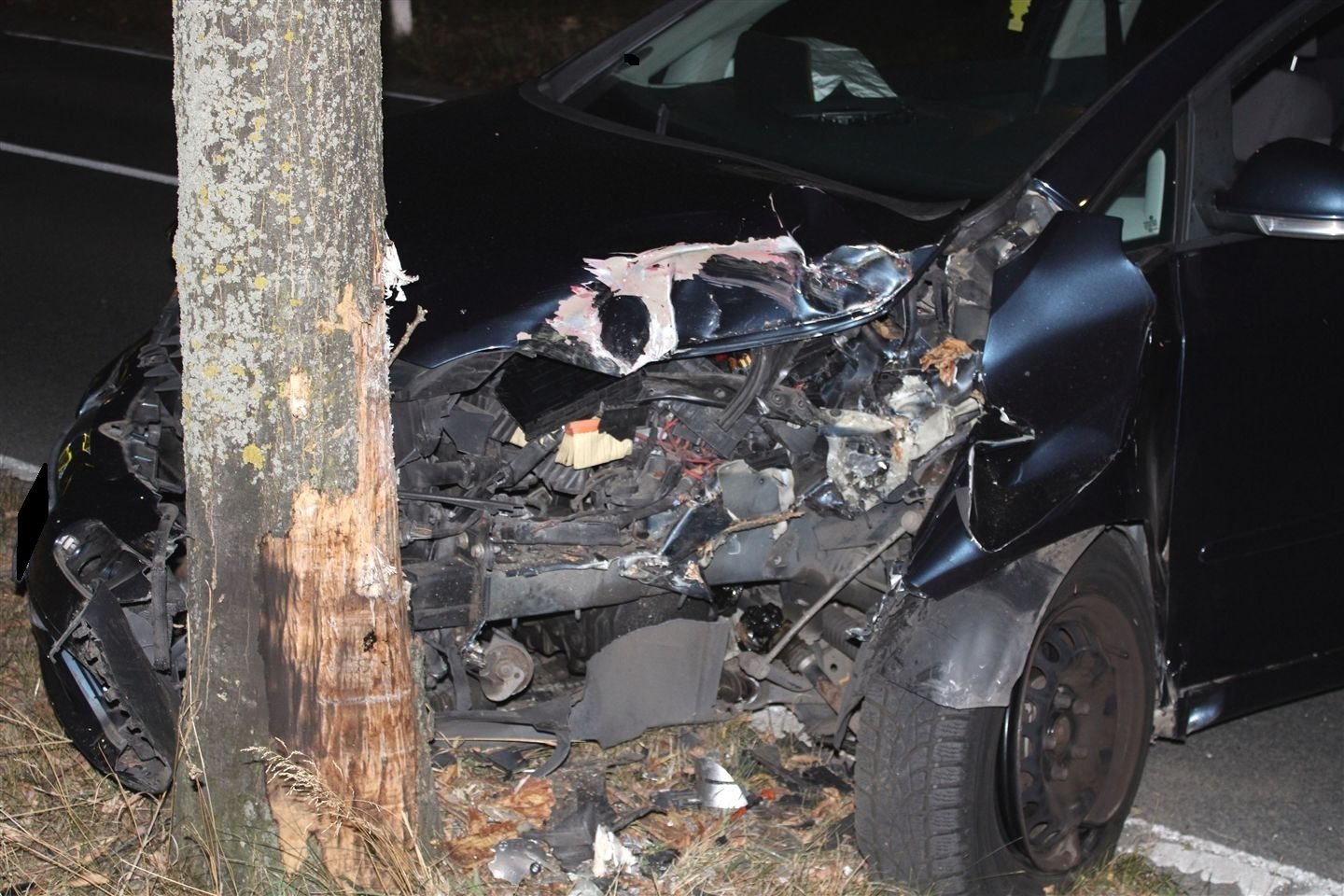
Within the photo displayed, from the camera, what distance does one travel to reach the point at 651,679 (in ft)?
10.7

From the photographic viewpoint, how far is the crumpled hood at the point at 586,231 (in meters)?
3.02

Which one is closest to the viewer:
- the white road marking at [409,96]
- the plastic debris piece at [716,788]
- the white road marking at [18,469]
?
the plastic debris piece at [716,788]

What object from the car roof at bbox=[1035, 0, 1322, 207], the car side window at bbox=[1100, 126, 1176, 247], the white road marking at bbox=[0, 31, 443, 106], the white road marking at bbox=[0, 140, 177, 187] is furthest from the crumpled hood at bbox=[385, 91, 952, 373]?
the white road marking at bbox=[0, 31, 443, 106]

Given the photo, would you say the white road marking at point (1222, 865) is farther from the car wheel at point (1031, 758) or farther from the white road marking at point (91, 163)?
the white road marking at point (91, 163)

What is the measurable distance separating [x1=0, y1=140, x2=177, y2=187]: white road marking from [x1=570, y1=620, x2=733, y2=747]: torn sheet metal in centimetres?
666

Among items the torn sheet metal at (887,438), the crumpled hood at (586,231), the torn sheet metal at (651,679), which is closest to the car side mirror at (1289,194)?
the crumpled hood at (586,231)

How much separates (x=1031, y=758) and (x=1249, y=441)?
0.86m

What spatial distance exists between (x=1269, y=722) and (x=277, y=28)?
128 inches

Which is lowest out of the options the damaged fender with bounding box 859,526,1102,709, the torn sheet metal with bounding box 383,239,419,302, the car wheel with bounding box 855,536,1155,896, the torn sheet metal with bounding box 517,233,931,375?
the car wheel with bounding box 855,536,1155,896

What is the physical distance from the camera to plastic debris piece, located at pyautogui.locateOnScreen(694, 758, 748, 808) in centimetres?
348

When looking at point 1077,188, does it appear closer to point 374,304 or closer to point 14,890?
point 374,304

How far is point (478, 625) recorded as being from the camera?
3.05 m

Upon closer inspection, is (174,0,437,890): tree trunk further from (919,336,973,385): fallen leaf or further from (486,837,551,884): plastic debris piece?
(919,336,973,385): fallen leaf

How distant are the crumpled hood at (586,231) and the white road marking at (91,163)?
584 centimetres
